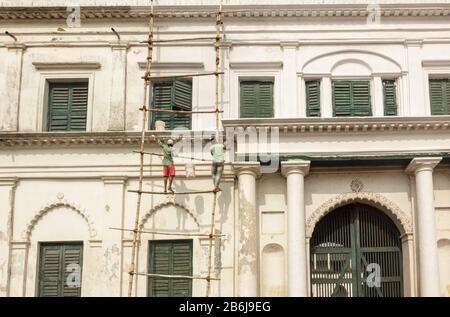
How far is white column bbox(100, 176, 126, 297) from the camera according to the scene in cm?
1962

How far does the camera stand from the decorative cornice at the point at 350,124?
765 inches

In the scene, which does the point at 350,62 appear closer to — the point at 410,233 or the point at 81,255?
the point at 410,233

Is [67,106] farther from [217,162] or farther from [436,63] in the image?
[436,63]

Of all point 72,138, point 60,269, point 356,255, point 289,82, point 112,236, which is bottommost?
point 60,269

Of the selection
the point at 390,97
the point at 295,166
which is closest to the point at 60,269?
the point at 295,166

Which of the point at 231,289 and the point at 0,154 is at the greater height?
the point at 0,154

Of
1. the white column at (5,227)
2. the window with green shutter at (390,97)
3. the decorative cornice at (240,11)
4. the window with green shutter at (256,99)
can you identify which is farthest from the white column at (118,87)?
the window with green shutter at (390,97)

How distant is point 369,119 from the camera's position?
19.5 meters

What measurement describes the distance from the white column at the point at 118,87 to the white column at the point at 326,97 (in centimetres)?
515

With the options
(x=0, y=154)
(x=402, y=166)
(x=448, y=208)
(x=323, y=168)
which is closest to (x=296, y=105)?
(x=323, y=168)

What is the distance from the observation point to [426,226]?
62.4ft

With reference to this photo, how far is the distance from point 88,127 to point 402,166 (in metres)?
8.09

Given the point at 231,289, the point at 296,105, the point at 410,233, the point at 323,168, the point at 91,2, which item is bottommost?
the point at 231,289

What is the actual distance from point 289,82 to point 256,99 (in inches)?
38.2
